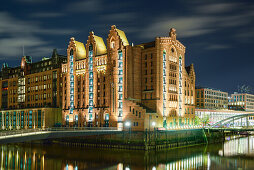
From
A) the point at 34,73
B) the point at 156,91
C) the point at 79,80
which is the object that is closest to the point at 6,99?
the point at 34,73

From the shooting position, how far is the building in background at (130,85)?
108375 millimetres

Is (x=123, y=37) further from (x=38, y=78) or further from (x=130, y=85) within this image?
(x=38, y=78)

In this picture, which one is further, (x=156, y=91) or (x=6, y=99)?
(x=6, y=99)

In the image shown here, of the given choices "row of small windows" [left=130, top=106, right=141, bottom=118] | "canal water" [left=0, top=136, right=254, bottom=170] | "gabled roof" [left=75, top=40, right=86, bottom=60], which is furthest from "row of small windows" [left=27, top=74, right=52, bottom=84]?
"canal water" [left=0, top=136, right=254, bottom=170]

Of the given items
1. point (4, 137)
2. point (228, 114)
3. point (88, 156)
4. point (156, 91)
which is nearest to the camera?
point (4, 137)

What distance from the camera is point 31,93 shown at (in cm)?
15500

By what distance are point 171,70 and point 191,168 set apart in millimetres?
52272

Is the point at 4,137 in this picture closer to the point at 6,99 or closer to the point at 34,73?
the point at 34,73

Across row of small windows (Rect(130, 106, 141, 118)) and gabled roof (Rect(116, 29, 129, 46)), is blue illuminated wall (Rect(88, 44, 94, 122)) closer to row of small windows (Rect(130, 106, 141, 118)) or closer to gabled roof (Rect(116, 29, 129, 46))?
gabled roof (Rect(116, 29, 129, 46))

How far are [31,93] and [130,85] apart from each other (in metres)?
65.9

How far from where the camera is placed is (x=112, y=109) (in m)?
110

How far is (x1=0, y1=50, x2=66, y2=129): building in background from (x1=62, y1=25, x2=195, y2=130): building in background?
14737 mm

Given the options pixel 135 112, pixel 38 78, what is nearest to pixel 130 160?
pixel 135 112

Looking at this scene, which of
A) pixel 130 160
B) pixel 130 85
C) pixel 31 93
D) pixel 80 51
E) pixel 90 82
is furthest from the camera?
pixel 31 93
